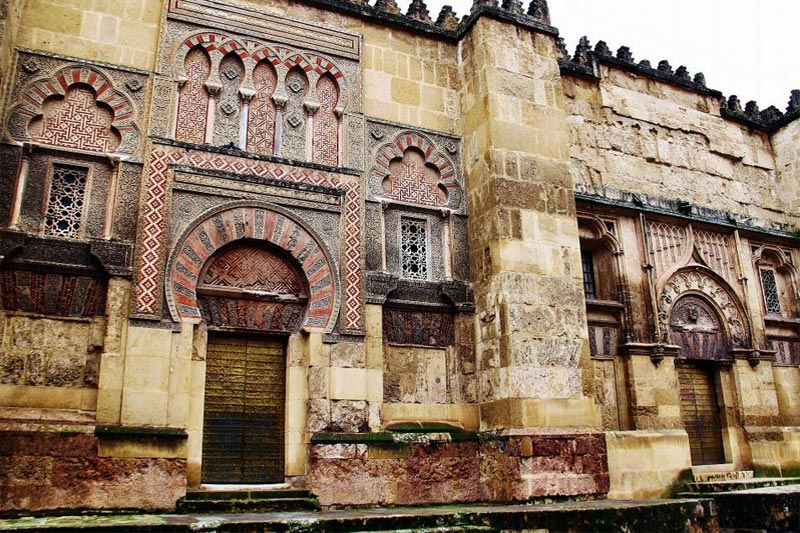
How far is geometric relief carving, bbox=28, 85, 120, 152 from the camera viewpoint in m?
7.70

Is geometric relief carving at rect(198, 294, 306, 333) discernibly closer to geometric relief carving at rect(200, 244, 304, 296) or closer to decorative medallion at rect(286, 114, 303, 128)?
geometric relief carving at rect(200, 244, 304, 296)

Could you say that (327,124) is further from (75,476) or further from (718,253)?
(718,253)

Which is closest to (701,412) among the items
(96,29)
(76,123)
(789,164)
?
(789,164)

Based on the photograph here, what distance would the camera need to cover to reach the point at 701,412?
10953 mm

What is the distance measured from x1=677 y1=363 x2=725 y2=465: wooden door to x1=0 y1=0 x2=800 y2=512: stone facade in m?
0.05

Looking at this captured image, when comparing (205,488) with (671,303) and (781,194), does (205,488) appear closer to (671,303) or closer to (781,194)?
(671,303)

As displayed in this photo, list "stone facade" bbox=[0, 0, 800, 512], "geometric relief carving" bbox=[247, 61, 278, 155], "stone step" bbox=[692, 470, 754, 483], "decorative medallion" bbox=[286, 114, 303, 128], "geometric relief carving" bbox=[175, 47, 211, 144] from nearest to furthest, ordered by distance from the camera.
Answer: "stone facade" bbox=[0, 0, 800, 512] → "geometric relief carving" bbox=[175, 47, 211, 144] → "geometric relief carving" bbox=[247, 61, 278, 155] → "decorative medallion" bbox=[286, 114, 303, 128] → "stone step" bbox=[692, 470, 754, 483]

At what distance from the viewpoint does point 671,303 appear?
35.9 feet

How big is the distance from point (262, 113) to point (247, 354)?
2.97 meters

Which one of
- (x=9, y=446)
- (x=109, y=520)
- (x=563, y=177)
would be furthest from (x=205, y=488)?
(x=563, y=177)

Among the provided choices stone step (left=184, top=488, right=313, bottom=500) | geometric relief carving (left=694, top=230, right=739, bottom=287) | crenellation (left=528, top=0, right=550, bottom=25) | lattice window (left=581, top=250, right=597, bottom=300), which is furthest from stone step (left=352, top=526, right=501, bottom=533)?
crenellation (left=528, top=0, right=550, bottom=25)

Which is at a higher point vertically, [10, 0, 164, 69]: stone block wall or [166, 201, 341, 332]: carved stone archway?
[10, 0, 164, 69]: stone block wall

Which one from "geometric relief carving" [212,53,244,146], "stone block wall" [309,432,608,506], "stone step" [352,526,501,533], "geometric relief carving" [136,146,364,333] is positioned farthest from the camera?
"geometric relief carving" [212,53,244,146]

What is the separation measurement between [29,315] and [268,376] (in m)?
2.56
